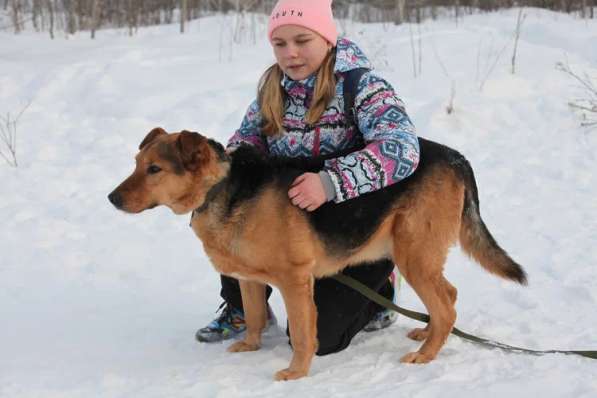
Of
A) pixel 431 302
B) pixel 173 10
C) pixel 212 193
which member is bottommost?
pixel 431 302

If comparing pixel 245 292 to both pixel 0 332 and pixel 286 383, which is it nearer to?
→ pixel 286 383

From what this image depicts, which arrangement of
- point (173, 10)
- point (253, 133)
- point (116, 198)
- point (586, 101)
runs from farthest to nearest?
point (173, 10)
point (586, 101)
point (253, 133)
point (116, 198)

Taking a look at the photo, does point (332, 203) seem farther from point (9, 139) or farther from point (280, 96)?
point (9, 139)

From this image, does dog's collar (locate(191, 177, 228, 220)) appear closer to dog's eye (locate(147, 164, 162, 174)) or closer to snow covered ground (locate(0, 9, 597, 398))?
dog's eye (locate(147, 164, 162, 174))

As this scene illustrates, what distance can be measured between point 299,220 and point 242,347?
0.90m

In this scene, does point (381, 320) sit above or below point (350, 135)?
below

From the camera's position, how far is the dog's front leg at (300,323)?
3.16m

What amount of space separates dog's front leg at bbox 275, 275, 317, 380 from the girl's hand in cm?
36

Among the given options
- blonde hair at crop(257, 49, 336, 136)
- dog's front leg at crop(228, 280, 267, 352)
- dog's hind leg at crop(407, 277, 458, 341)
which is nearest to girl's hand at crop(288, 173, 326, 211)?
blonde hair at crop(257, 49, 336, 136)

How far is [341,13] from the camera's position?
1683 centimetres

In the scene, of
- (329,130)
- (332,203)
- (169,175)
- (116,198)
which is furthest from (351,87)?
(116,198)

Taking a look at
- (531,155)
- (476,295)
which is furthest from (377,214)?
(531,155)

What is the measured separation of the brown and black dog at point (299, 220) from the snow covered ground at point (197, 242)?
0.37m

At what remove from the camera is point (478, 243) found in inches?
137
